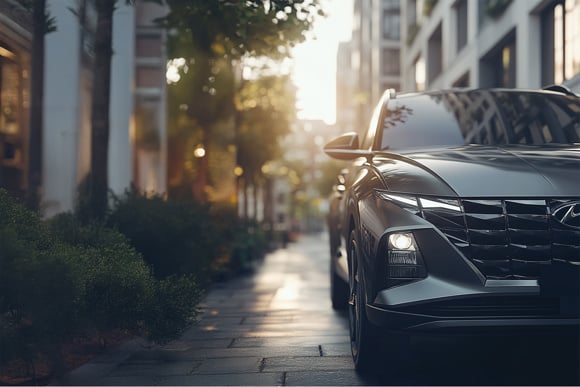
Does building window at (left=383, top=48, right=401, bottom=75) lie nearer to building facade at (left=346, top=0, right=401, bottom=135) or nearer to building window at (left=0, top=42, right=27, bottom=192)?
building facade at (left=346, top=0, right=401, bottom=135)

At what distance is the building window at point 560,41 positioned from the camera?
50.8 feet

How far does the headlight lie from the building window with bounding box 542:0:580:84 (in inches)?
461

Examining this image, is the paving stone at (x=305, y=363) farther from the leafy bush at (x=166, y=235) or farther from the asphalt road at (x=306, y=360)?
the leafy bush at (x=166, y=235)

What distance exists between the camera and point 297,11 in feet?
28.6

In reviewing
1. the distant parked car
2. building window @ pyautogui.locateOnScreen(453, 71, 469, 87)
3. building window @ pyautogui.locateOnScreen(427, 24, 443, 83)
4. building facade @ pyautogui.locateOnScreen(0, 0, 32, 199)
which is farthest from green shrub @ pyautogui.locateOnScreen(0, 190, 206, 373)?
building window @ pyautogui.locateOnScreen(427, 24, 443, 83)

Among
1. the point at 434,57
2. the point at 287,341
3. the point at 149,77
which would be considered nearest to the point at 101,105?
the point at 287,341

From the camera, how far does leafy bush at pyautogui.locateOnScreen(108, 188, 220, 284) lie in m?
7.89

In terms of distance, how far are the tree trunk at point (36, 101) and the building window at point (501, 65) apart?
1367cm

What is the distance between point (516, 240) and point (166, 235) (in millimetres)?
4550

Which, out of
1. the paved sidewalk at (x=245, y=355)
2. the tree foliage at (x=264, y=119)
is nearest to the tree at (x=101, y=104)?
the paved sidewalk at (x=245, y=355)

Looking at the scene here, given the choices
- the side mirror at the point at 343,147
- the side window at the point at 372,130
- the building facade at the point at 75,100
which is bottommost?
the side mirror at the point at 343,147

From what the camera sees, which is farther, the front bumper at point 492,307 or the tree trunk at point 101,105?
the tree trunk at point 101,105

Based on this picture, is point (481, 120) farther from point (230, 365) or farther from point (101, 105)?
point (101, 105)

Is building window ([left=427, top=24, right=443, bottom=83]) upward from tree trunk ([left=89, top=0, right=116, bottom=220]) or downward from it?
upward
